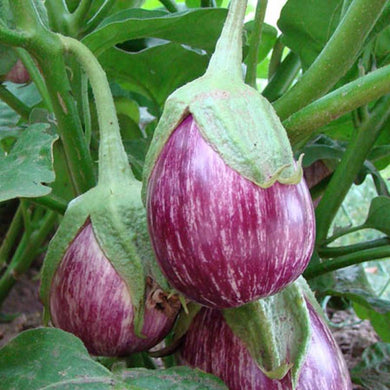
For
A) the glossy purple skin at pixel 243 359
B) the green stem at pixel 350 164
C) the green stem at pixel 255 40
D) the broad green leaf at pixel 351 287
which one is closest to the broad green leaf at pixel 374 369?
the broad green leaf at pixel 351 287

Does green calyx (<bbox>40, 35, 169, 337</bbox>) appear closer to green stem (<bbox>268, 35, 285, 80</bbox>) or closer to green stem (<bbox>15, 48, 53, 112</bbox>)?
green stem (<bbox>15, 48, 53, 112</bbox>)

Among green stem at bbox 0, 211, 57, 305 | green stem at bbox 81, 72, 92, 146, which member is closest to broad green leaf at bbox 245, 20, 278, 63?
green stem at bbox 81, 72, 92, 146

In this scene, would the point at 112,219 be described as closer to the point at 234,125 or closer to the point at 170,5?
the point at 234,125

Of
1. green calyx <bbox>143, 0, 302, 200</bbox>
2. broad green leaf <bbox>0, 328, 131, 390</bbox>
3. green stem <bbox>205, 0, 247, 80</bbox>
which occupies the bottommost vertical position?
broad green leaf <bbox>0, 328, 131, 390</bbox>

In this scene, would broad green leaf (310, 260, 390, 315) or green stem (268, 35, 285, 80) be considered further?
green stem (268, 35, 285, 80)

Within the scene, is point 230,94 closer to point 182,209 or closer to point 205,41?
point 182,209

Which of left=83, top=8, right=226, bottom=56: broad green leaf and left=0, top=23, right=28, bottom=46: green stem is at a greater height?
left=83, top=8, right=226, bottom=56: broad green leaf

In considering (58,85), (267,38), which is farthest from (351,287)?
(58,85)
